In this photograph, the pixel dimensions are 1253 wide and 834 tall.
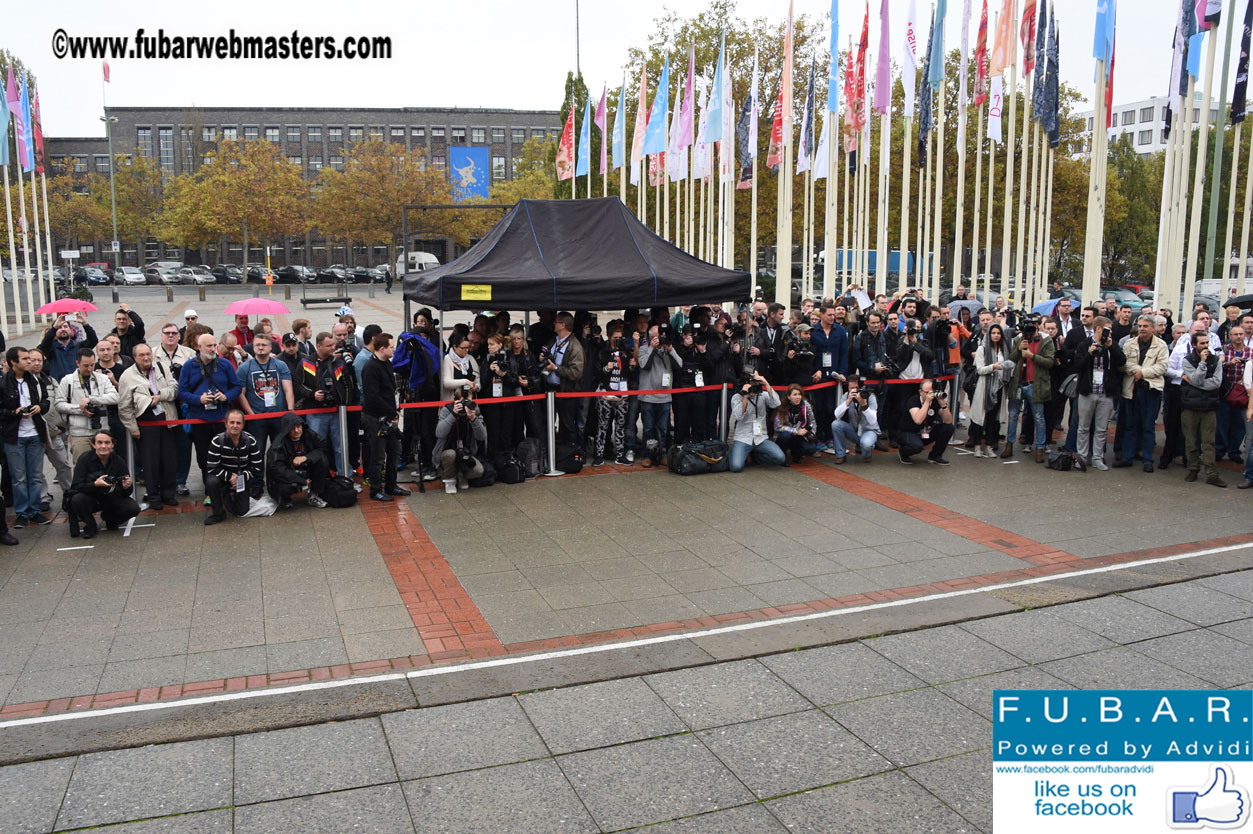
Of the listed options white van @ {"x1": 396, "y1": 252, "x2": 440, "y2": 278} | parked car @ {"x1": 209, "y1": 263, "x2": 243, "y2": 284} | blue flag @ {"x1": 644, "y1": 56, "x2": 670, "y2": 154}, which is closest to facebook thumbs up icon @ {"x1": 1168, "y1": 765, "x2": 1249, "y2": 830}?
blue flag @ {"x1": 644, "y1": 56, "x2": 670, "y2": 154}

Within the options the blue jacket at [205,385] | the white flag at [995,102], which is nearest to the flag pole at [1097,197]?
the white flag at [995,102]

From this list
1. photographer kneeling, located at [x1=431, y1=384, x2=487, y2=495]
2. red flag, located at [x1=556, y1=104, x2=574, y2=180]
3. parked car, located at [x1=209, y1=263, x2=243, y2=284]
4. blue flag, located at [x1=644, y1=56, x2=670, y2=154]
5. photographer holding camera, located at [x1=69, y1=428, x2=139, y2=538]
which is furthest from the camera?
parked car, located at [x1=209, y1=263, x2=243, y2=284]

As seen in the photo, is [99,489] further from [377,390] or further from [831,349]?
[831,349]

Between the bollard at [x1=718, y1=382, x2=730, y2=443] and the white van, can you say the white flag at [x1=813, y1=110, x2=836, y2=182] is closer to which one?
the bollard at [x1=718, y1=382, x2=730, y2=443]

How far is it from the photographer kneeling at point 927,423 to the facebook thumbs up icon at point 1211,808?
8282 millimetres

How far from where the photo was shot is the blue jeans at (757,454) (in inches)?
473

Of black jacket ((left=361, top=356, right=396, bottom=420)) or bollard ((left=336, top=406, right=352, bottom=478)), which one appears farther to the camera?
bollard ((left=336, top=406, right=352, bottom=478))

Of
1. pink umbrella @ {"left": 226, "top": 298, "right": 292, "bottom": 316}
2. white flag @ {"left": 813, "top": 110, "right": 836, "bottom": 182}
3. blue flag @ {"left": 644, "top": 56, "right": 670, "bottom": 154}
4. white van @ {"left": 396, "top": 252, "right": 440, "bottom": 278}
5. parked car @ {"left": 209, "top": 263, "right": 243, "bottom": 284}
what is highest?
blue flag @ {"left": 644, "top": 56, "right": 670, "bottom": 154}

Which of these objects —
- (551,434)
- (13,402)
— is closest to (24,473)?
(13,402)

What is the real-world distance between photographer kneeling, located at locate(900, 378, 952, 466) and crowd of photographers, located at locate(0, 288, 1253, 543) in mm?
32

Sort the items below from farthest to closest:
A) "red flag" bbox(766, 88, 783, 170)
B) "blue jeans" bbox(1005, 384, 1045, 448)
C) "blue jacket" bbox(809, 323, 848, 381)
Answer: "red flag" bbox(766, 88, 783, 170)
"blue jacket" bbox(809, 323, 848, 381)
"blue jeans" bbox(1005, 384, 1045, 448)

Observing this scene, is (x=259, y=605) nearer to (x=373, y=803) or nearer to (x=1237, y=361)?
(x=373, y=803)

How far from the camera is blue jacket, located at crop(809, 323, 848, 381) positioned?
1302cm

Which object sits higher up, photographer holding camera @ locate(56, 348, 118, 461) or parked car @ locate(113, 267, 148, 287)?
parked car @ locate(113, 267, 148, 287)
